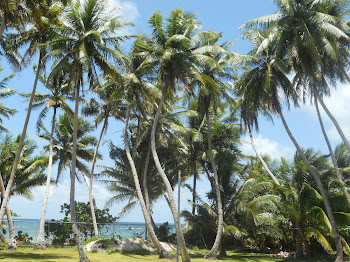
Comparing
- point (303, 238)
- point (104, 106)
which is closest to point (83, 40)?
point (104, 106)

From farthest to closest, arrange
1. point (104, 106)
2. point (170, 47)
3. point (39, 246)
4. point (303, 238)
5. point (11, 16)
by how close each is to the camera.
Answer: point (104, 106) → point (39, 246) → point (303, 238) → point (170, 47) → point (11, 16)

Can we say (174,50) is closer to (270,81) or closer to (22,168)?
(270,81)

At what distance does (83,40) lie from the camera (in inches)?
669

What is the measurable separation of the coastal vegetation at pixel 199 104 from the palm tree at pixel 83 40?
0.05 meters

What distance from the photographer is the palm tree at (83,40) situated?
55.5 feet

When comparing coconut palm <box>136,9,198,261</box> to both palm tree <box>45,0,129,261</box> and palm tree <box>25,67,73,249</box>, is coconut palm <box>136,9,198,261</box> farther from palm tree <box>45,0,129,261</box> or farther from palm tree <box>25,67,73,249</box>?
palm tree <box>25,67,73,249</box>

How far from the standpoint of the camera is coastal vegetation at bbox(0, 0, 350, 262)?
17.5m

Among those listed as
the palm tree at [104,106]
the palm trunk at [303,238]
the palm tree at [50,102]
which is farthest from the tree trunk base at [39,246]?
the palm trunk at [303,238]

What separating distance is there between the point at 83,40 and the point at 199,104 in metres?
8.66

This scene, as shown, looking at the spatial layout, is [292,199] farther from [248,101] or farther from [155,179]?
[155,179]

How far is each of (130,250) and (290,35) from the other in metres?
15.5

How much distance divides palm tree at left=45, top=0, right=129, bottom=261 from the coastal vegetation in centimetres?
5

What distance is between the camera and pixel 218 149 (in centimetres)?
2766

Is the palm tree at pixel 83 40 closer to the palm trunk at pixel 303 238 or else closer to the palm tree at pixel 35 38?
the palm tree at pixel 35 38
